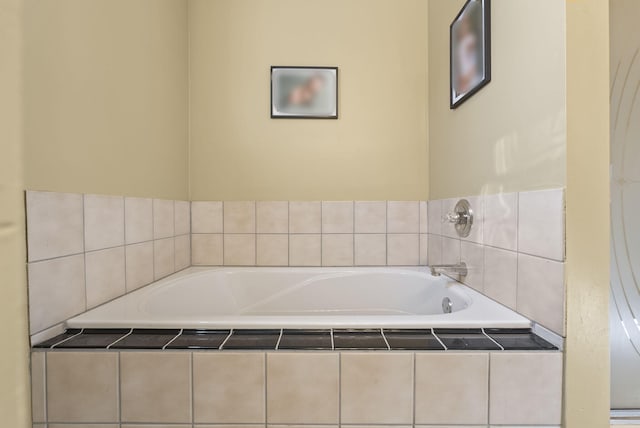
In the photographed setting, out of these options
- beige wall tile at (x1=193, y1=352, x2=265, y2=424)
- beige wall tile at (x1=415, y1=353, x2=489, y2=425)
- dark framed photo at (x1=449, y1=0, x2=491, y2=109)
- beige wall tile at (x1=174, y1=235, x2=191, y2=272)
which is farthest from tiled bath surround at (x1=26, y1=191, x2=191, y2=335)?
dark framed photo at (x1=449, y1=0, x2=491, y2=109)

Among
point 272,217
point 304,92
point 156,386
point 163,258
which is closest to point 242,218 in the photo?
point 272,217

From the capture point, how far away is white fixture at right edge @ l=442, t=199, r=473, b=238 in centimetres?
119

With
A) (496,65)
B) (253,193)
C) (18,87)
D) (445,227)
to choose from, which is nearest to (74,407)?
(18,87)

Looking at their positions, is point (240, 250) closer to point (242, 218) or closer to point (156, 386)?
point (242, 218)

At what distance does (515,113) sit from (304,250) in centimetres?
114

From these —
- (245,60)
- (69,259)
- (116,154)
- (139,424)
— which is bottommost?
(139,424)

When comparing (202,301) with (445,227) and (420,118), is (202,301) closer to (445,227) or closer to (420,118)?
(445,227)

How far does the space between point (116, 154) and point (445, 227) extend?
1.42 meters

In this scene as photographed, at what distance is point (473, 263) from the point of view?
116 centimetres

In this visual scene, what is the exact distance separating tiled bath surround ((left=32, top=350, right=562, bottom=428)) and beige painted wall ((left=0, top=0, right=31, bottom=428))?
509 millimetres

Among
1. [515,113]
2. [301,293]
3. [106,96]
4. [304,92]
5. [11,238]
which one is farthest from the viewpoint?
[304,92]

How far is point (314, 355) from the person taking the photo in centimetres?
72

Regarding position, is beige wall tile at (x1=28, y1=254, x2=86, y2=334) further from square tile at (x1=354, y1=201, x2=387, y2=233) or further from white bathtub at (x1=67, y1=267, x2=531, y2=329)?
square tile at (x1=354, y1=201, x2=387, y2=233)

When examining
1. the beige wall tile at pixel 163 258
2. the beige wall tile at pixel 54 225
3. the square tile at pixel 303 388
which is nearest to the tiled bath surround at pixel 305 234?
the beige wall tile at pixel 163 258
